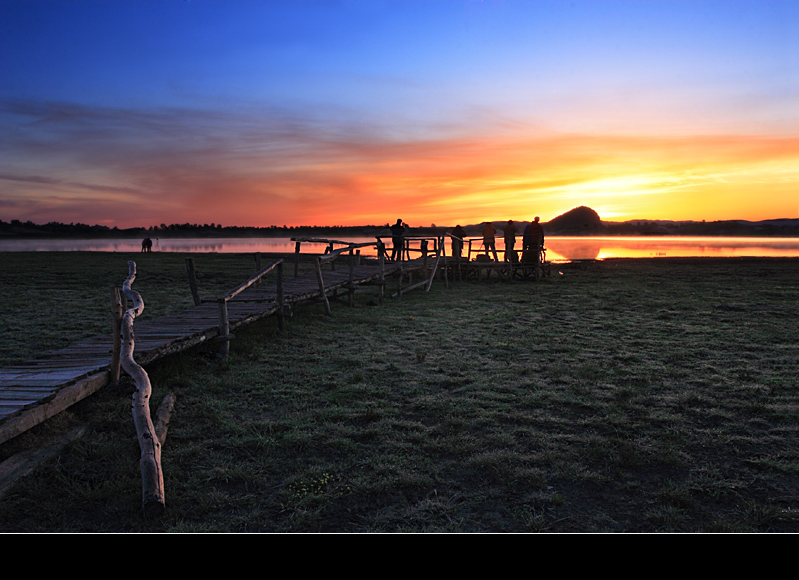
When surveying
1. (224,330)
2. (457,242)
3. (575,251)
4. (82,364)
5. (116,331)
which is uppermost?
(457,242)

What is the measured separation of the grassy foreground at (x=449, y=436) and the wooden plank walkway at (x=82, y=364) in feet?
1.28

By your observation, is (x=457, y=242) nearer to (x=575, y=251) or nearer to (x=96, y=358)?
(x=96, y=358)

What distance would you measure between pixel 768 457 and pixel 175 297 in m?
15.8

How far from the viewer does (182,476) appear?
409 centimetres

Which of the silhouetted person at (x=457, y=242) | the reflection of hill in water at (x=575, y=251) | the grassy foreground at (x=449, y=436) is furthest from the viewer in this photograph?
the reflection of hill in water at (x=575, y=251)

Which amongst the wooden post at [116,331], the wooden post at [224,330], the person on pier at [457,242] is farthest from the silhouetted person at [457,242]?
the wooden post at [116,331]

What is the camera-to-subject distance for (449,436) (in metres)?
4.85

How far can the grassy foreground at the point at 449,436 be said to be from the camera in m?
3.52

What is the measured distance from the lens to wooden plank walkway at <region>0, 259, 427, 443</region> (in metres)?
4.51

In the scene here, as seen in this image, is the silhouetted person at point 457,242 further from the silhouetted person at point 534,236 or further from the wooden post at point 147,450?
the wooden post at point 147,450

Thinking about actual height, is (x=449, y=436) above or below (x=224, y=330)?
below

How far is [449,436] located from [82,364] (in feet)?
15.3

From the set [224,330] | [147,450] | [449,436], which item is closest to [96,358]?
[224,330]
